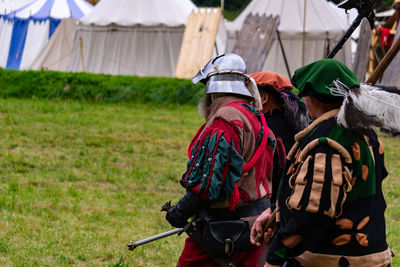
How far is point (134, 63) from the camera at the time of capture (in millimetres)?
18609

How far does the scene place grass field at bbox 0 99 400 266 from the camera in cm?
521

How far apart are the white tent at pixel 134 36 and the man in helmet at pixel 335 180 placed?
15.5 m

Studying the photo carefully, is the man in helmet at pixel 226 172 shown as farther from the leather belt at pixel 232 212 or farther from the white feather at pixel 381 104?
the white feather at pixel 381 104

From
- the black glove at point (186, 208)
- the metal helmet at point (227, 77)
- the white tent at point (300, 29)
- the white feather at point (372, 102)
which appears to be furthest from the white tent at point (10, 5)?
the white feather at point (372, 102)

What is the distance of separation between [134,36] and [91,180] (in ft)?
36.7

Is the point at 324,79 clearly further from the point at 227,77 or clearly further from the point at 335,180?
the point at 227,77

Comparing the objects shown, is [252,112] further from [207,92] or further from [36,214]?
[36,214]

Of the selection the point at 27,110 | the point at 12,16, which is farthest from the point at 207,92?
the point at 12,16

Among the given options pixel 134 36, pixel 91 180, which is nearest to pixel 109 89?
pixel 134 36

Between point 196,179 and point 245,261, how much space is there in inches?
23.9

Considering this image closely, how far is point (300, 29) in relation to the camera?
1723 centimetres

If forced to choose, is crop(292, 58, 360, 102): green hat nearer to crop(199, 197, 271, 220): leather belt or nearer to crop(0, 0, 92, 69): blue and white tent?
crop(199, 197, 271, 220): leather belt

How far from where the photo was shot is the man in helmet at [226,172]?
3.06m

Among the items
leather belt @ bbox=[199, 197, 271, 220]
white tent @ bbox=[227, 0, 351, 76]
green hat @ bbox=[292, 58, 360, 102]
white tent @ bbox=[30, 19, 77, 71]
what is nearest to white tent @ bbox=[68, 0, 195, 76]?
white tent @ bbox=[30, 19, 77, 71]
